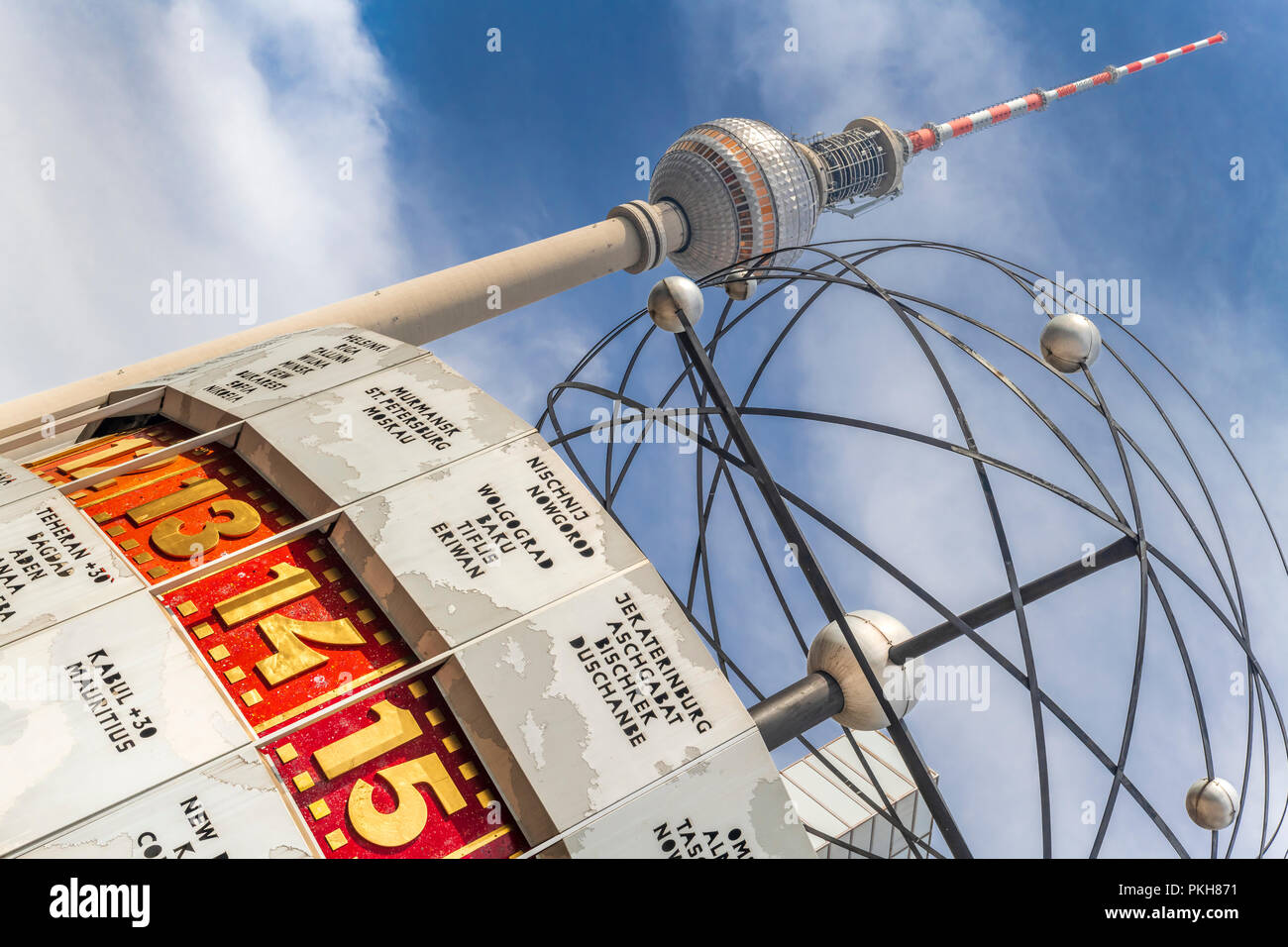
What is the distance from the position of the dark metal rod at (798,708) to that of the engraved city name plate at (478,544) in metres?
2.41

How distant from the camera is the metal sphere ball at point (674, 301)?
10.3 meters

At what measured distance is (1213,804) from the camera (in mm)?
9734

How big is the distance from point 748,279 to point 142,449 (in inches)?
289

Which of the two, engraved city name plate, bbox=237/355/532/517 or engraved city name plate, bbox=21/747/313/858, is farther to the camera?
engraved city name plate, bbox=237/355/532/517

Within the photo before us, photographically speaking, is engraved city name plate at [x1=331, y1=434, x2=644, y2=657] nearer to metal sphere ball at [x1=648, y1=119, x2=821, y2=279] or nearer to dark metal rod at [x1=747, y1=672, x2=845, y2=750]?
dark metal rod at [x1=747, y1=672, x2=845, y2=750]

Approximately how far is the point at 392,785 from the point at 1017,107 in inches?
3462

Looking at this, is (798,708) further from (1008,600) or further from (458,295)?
(458,295)

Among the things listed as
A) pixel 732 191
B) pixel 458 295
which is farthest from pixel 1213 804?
pixel 732 191

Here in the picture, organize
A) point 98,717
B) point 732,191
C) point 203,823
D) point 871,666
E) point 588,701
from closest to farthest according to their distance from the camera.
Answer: point 203,823 < point 98,717 < point 588,701 < point 871,666 < point 732,191

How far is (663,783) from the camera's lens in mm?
7969

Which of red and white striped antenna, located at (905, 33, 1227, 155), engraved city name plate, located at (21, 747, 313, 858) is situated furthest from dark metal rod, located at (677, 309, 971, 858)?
red and white striped antenna, located at (905, 33, 1227, 155)

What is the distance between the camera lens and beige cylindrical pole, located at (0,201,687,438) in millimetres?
26609

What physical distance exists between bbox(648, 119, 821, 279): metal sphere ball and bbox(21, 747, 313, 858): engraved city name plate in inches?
1894
